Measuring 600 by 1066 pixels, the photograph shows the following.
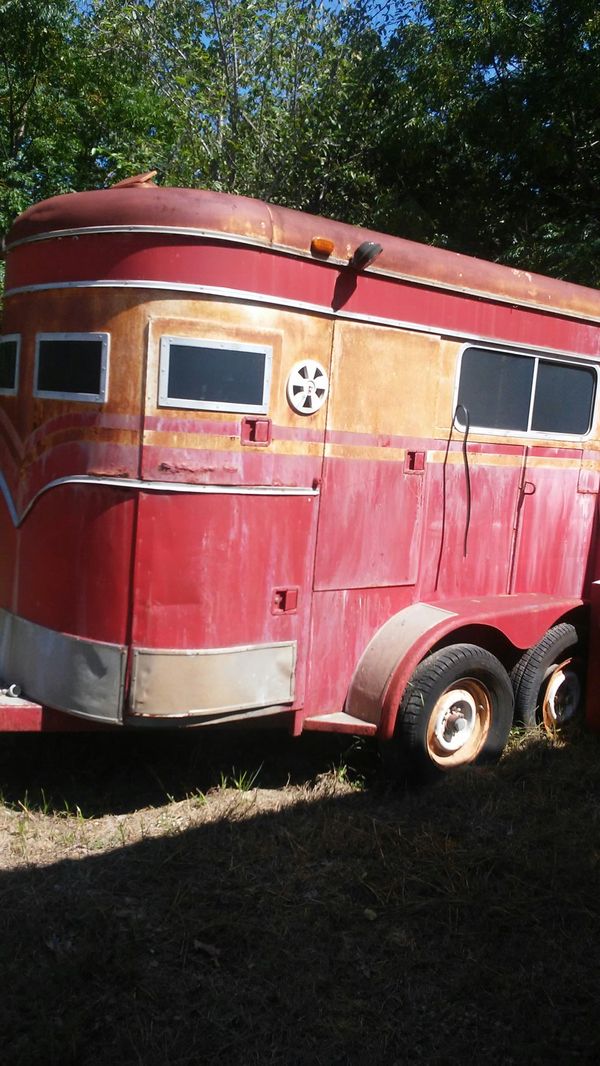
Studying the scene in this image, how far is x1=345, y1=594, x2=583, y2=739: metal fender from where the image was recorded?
444 cm

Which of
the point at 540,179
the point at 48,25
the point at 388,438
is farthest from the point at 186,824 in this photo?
the point at 48,25

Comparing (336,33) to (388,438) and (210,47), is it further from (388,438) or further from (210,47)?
Answer: (388,438)

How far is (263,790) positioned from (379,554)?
1388 mm

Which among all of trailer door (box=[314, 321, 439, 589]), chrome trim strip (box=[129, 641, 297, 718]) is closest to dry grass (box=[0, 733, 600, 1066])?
chrome trim strip (box=[129, 641, 297, 718])

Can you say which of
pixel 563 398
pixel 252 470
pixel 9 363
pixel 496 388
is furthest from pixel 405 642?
pixel 9 363

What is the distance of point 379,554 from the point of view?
15.3 feet

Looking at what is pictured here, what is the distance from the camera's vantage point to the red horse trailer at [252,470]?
3918mm

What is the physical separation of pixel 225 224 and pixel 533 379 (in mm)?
2240

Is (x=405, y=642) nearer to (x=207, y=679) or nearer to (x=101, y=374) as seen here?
(x=207, y=679)

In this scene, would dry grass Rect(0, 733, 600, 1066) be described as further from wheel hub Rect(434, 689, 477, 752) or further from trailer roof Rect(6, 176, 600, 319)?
trailer roof Rect(6, 176, 600, 319)

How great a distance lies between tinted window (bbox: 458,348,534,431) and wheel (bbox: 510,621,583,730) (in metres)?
1.33

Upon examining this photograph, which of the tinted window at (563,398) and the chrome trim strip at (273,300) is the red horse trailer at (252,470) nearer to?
the chrome trim strip at (273,300)

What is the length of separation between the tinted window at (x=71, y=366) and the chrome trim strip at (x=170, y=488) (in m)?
0.38

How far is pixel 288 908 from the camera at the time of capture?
355 centimetres
